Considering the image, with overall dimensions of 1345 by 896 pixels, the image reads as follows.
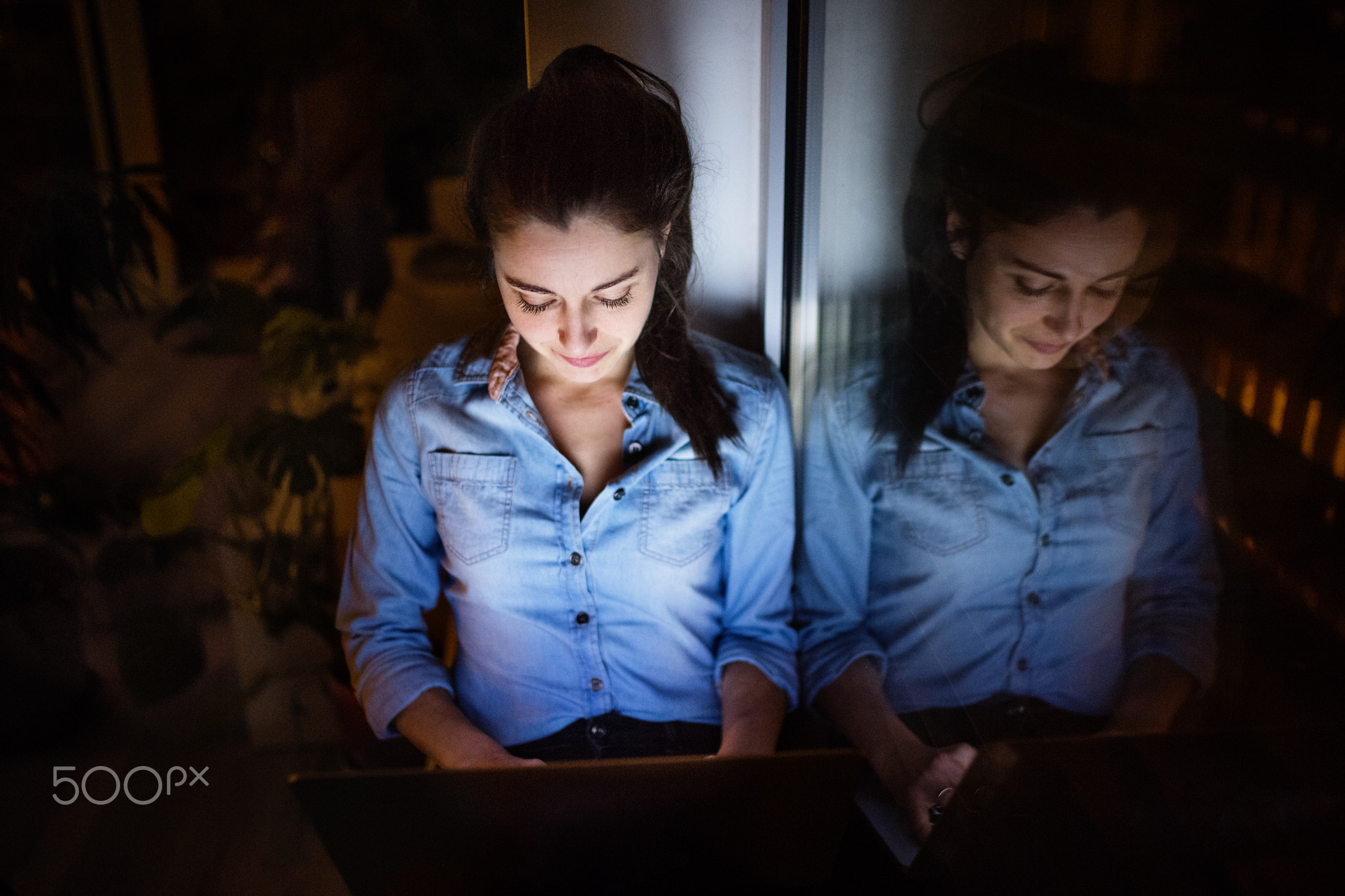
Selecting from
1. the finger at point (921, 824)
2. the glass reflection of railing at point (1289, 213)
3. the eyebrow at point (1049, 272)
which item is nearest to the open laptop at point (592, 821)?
the finger at point (921, 824)

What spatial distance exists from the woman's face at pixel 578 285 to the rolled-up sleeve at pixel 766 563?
0.91ft

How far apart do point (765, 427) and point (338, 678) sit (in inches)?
33.2

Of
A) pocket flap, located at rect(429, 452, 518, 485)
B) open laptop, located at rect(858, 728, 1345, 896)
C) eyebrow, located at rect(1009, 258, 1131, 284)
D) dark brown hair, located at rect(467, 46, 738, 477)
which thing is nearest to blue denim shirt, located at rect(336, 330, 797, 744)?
pocket flap, located at rect(429, 452, 518, 485)

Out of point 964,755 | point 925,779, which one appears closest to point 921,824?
point 925,779

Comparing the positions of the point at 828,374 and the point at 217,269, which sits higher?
the point at 217,269

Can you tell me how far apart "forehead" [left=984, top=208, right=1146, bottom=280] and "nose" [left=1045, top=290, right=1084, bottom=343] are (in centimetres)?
2

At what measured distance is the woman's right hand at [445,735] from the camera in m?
1.18

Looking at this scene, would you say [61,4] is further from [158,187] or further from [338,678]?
[338,678]

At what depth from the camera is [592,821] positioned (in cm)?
86

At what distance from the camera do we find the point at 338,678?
134 centimetres

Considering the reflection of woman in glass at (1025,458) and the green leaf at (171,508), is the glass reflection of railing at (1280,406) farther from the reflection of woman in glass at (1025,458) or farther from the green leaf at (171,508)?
the green leaf at (171,508)

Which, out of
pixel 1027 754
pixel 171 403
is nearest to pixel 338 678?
pixel 171 403

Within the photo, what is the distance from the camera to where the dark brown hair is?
0.98 metres

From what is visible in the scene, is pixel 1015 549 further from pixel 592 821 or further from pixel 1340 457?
pixel 592 821
